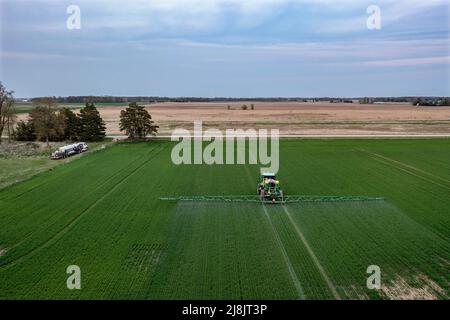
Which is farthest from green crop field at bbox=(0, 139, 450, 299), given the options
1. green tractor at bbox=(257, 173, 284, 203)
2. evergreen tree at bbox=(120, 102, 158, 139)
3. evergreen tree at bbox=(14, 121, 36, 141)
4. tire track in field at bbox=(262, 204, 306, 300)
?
evergreen tree at bbox=(14, 121, 36, 141)

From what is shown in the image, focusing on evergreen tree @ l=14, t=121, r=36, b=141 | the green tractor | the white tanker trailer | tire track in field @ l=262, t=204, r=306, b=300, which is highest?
evergreen tree @ l=14, t=121, r=36, b=141

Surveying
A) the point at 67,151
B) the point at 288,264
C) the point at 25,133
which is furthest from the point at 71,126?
the point at 288,264

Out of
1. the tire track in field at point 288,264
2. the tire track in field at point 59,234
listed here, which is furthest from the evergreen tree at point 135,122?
the tire track in field at point 288,264

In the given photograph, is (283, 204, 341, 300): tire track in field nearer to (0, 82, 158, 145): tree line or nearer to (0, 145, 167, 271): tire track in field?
(0, 145, 167, 271): tire track in field

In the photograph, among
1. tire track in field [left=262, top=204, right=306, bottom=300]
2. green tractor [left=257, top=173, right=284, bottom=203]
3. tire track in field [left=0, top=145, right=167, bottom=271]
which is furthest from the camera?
green tractor [left=257, top=173, right=284, bottom=203]

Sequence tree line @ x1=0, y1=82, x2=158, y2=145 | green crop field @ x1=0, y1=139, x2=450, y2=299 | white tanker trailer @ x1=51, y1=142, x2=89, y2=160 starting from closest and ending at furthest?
green crop field @ x1=0, y1=139, x2=450, y2=299 → white tanker trailer @ x1=51, y1=142, x2=89, y2=160 → tree line @ x1=0, y1=82, x2=158, y2=145

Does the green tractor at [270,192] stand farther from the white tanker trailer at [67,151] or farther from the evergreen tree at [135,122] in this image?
the evergreen tree at [135,122]

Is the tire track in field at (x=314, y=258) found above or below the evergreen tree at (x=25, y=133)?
below
